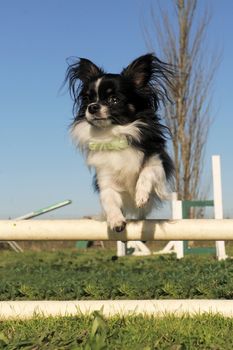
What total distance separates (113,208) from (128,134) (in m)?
0.60

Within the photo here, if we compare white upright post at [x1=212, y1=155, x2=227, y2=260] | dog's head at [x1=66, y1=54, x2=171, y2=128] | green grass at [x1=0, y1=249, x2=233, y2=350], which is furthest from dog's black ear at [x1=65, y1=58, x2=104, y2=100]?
white upright post at [x1=212, y1=155, x2=227, y2=260]

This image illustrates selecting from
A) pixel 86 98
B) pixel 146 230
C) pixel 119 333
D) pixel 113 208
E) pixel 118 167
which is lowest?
pixel 119 333

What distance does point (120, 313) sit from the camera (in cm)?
378

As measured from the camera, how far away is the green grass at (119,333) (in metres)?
2.89

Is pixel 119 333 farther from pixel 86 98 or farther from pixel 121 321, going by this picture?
pixel 86 98

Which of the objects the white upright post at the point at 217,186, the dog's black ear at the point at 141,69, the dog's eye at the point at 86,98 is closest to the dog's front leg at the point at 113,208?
the dog's eye at the point at 86,98

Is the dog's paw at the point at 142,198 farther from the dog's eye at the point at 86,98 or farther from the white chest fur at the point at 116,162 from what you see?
the dog's eye at the point at 86,98

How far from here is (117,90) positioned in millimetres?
4285

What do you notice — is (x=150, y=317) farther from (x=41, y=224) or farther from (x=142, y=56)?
(x=142, y=56)

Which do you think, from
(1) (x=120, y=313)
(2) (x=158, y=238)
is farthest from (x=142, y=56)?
(1) (x=120, y=313)

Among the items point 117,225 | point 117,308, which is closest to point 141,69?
point 117,225

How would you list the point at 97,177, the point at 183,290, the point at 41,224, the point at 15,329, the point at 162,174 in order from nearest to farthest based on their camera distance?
the point at 15,329, the point at 41,224, the point at 162,174, the point at 97,177, the point at 183,290

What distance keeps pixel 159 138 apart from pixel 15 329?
1768 mm

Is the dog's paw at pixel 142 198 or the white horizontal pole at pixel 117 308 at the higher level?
the dog's paw at pixel 142 198
